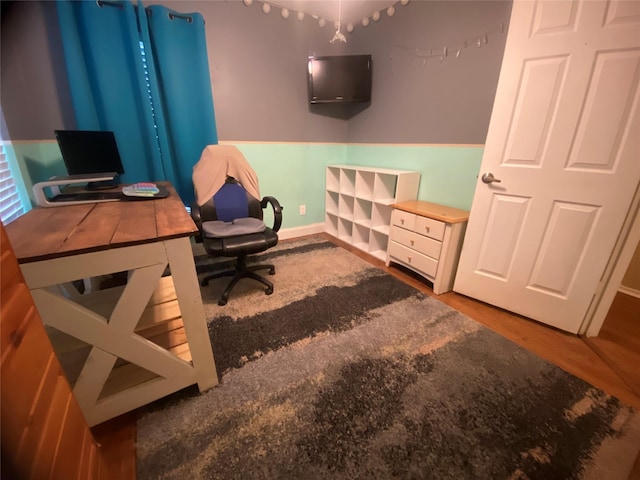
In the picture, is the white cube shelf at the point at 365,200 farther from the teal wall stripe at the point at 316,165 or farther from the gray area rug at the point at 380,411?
the gray area rug at the point at 380,411

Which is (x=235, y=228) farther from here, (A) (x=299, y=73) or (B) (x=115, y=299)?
(A) (x=299, y=73)

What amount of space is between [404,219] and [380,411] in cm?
155

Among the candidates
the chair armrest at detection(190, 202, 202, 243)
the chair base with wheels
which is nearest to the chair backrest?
the chair armrest at detection(190, 202, 202, 243)

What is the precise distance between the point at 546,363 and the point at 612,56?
159cm

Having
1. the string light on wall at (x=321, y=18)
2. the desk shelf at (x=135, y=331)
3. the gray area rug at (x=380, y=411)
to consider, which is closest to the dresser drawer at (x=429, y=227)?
the gray area rug at (x=380, y=411)

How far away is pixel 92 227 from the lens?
1.06 m

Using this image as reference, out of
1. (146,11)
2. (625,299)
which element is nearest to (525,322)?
(625,299)

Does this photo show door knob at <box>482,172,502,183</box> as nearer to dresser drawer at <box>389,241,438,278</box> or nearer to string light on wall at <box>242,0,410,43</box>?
dresser drawer at <box>389,241,438,278</box>

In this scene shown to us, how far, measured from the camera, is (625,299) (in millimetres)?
2070

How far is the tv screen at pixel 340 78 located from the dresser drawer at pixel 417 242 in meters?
1.54

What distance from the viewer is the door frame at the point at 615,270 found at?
141 cm

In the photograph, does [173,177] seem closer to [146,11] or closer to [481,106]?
[146,11]

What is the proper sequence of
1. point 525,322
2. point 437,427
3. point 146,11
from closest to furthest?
point 437,427
point 525,322
point 146,11

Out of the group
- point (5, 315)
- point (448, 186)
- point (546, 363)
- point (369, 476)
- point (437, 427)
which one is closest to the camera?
point (5, 315)
